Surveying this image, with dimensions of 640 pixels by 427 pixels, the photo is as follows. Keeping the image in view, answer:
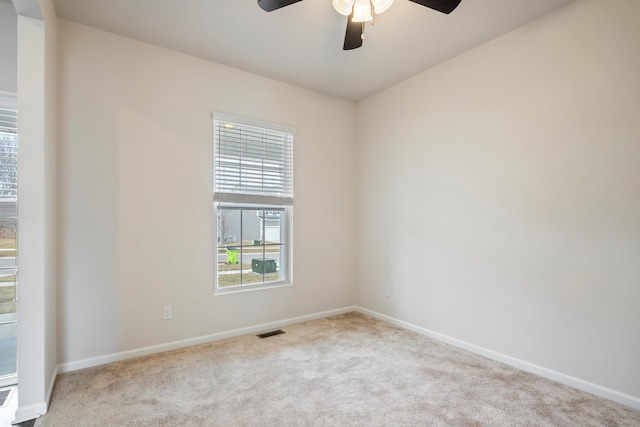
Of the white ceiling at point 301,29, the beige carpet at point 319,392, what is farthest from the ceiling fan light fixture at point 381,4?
the beige carpet at point 319,392

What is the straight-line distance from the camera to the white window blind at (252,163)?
3234mm

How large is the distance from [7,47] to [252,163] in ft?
6.52

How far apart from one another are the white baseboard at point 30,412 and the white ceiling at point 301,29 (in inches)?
104

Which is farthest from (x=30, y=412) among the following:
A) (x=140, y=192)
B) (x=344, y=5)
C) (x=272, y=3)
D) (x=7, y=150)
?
(x=344, y=5)

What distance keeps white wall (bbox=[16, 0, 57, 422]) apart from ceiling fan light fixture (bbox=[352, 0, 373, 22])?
183cm

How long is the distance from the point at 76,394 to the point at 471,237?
325cm

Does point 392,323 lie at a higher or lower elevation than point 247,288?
lower

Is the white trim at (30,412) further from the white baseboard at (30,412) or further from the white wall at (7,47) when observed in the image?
the white wall at (7,47)

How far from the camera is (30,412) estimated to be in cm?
191

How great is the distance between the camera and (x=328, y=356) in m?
2.80

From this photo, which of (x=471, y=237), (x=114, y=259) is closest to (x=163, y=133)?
(x=114, y=259)

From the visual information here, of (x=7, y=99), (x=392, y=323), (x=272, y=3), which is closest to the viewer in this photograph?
(x=272, y=3)

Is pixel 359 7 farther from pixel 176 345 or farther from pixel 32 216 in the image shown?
pixel 176 345

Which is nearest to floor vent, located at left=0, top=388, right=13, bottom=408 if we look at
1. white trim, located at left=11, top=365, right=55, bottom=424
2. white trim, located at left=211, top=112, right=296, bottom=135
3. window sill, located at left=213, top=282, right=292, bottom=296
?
white trim, located at left=11, top=365, right=55, bottom=424
